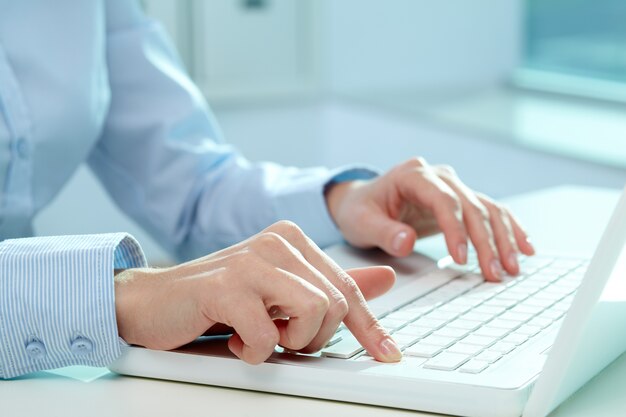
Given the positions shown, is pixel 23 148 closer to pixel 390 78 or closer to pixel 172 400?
pixel 172 400

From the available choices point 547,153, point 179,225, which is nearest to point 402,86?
point 547,153

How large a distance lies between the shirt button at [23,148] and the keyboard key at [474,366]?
583 millimetres

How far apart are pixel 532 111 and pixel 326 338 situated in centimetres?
235

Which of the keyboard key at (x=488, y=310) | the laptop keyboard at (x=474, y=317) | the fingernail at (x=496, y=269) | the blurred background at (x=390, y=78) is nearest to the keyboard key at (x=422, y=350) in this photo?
the laptop keyboard at (x=474, y=317)

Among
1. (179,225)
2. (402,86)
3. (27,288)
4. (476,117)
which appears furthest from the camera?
(402,86)

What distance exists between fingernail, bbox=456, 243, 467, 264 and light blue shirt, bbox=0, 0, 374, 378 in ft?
0.58

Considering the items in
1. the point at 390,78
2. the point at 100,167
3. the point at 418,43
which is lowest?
the point at 390,78

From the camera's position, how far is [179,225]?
126cm

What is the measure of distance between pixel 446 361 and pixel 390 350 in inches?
1.3

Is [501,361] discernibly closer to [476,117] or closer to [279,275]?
[279,275]

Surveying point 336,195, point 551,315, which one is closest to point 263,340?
point 551,315

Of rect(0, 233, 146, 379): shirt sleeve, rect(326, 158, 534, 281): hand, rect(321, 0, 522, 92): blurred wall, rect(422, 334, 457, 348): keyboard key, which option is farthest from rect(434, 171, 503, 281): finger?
rect(321, 0, 522, 92): blurred wall

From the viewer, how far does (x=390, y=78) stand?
Answer: 319 centimetres

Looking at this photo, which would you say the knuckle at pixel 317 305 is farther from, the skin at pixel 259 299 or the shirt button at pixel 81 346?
the shirt button at pixel 81 346
